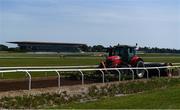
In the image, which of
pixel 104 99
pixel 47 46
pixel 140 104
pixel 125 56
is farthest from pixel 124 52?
pixel 47 46

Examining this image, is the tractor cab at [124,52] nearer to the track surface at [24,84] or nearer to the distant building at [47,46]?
the track surface at [24,84]

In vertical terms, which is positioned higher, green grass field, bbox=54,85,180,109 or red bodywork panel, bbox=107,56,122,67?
red bodywork panel, bbox=107,56,122,67

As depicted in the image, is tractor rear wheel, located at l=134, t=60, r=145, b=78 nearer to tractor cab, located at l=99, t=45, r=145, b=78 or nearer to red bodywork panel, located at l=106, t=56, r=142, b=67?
tractor cab, located at l=99, t=45, r=145, b=78

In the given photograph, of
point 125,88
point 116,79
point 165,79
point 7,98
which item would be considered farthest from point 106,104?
point 165,79

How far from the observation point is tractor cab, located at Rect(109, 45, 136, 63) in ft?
79.3

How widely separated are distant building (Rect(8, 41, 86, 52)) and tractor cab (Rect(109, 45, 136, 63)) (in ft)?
374

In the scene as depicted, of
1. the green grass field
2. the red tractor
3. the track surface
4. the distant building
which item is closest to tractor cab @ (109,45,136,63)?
the red tractor

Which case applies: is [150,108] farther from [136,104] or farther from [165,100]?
[165,100]

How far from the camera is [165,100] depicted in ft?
47.5

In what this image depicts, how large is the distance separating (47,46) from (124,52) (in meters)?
122

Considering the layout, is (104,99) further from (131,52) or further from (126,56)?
(131,52)

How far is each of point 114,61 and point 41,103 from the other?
33.0 ft

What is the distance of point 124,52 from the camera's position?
24.2 m

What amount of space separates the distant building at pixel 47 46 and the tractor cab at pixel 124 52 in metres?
114
